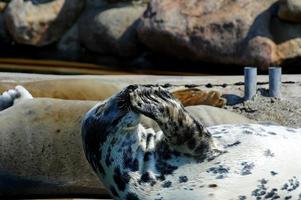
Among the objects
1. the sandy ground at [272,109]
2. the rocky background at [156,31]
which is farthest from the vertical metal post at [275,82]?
the rocky background at [156,31]

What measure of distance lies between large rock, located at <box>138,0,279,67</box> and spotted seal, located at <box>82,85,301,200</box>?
23.0 feet

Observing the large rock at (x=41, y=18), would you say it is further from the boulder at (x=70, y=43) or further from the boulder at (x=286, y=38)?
the boulder at (x=286, y=38)

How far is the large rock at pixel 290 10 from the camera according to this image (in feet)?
31.8

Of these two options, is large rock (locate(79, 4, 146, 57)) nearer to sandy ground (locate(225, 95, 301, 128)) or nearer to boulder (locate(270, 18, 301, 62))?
boulder (locate(270, 18, 301, 62))

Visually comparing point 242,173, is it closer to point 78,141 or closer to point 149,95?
point 149,95

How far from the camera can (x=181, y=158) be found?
2.59 meters

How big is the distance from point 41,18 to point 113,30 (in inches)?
52.2

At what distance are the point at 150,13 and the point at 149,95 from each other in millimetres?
8116

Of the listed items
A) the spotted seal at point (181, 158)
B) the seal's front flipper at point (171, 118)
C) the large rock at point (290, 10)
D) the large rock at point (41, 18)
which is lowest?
the large rock at point (41, 18)

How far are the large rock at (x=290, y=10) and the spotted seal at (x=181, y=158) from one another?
7143mm

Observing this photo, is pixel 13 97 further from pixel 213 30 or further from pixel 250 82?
pixel 213 30

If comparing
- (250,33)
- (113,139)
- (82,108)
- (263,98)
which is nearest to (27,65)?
(250,33)

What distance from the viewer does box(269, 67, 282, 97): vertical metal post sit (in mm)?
6746

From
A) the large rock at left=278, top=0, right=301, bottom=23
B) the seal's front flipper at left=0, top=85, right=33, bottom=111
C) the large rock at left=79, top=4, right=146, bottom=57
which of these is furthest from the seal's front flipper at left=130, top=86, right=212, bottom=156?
the large rock at left=79, top=4, right=146, bottom=57
